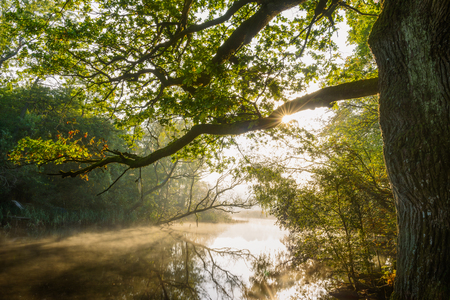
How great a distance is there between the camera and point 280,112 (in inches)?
163

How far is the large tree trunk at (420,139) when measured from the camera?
1915mm

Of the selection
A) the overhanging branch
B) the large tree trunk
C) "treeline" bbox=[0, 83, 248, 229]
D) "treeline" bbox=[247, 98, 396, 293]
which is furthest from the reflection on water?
the large tree trunk

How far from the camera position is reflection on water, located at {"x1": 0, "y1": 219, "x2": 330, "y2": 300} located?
197 inches

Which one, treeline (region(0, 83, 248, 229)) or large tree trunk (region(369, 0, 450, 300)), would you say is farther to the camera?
treeline (region(0, 83, 248, 229))

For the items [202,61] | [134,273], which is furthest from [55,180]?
[202,61]

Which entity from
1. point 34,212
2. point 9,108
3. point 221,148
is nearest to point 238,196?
point 221,148

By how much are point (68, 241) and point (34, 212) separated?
513 centimetres

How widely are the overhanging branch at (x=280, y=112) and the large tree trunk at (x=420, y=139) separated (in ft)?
3.61

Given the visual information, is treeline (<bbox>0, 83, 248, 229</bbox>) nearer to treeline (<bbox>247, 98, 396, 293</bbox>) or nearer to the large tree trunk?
treeline (<bbox>247, 98, 396, 293</bbox>)

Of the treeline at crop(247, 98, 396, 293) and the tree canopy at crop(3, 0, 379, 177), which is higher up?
the tree canopy at crop(3, 0, 379, 177)

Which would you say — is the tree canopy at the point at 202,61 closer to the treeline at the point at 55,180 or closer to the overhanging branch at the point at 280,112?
the overhanging branch at the point at 280,112

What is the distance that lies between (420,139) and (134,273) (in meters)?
7.50

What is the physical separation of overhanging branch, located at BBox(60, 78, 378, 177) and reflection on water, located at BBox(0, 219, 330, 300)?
10.3 ft

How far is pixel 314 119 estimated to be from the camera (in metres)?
8.13
